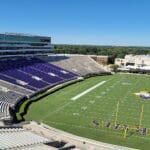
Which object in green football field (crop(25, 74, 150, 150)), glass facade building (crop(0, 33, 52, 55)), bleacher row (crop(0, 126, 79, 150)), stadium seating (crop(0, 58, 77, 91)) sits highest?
glass facade building (crop(0, 33, 52, 55))

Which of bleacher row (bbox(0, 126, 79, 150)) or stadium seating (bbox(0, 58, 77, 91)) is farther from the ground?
stadium seating (bbox(0, 58, 77, 91))

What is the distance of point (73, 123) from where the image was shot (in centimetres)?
3334

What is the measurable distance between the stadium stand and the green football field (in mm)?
18069

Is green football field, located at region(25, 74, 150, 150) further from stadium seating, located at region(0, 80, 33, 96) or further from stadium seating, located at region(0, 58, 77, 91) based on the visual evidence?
stadium seating, located at region(0, 58, 77, 91)

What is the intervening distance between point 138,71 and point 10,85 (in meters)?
47.0

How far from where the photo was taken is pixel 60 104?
42094 mm

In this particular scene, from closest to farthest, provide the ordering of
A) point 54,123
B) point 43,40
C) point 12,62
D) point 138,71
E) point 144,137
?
point 144,137, point 54,123, point 12,62, point 43,40, point 138,71

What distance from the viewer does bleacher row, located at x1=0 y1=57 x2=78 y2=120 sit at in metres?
42.6

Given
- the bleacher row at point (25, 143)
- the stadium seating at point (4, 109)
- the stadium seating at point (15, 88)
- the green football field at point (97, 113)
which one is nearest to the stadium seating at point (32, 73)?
the stadium seating at point (15, 88)

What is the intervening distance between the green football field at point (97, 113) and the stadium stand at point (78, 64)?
18069 mm

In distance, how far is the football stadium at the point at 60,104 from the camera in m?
25.9

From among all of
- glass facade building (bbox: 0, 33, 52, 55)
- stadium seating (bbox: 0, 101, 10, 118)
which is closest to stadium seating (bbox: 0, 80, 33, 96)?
stadium seating (bbox: 0, 101, 10, 118)

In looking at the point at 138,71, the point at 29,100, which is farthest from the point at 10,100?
the point at 138,71

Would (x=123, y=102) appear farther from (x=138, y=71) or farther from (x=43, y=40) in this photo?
(x=138, y=71)
